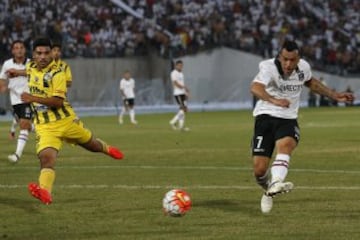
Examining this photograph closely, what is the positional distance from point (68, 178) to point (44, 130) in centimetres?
406

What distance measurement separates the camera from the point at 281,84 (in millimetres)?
12875

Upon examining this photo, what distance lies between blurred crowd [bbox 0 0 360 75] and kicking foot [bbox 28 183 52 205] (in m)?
36.7

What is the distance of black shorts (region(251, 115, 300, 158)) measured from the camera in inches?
510

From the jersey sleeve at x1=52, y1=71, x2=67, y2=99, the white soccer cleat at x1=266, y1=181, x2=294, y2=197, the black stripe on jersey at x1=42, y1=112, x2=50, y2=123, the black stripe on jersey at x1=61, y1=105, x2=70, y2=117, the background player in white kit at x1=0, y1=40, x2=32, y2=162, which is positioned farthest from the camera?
the background player in white kit at x1=0, y1=40, x2=32, y2=162

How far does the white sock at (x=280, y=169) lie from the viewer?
40.6 feet

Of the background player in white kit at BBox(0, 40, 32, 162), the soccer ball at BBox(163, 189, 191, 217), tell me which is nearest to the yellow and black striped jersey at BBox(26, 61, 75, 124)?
the soccer ball at BBox(163, 189, 191, 217)

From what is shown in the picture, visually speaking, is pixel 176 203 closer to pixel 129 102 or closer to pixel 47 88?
pixel 47 88

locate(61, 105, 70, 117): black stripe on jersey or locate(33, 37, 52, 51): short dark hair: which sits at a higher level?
locate(33, 37, 52, 51): short dark hair

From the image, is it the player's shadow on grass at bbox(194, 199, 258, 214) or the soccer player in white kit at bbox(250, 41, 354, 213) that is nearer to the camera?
the soccer player in white kit at bbox(250, 41, 354, 213)

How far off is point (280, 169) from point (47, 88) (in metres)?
3.51

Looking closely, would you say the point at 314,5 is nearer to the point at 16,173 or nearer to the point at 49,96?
the point at 16,173

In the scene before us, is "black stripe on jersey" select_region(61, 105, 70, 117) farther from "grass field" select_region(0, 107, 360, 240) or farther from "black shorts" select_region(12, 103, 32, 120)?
"black shorts" select_region(12, 103, 32, 120)

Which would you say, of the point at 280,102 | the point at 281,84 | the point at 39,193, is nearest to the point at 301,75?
the point at 281,84

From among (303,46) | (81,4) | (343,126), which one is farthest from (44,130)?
(303,46)
